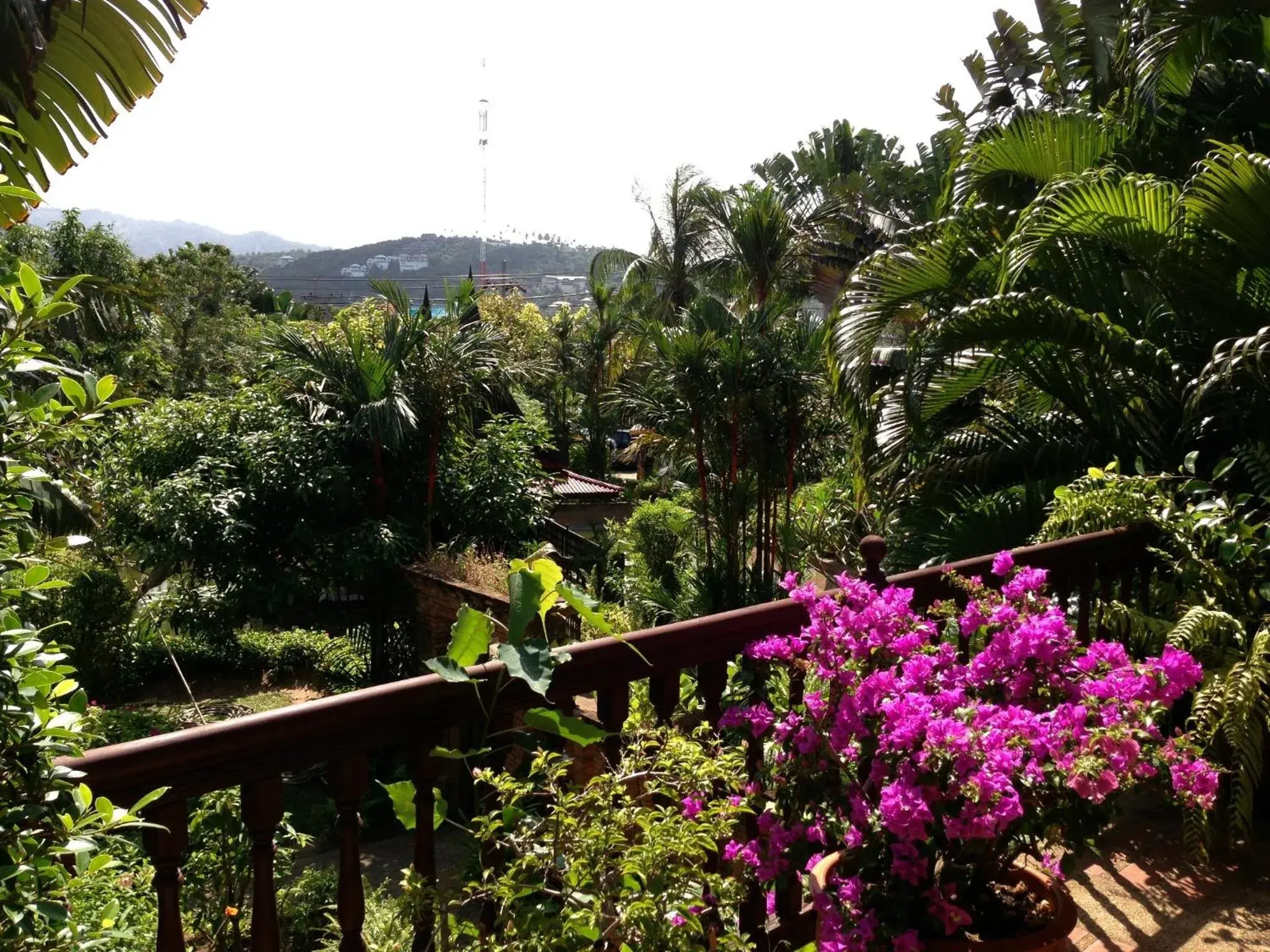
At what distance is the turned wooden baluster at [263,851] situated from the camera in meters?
1.41

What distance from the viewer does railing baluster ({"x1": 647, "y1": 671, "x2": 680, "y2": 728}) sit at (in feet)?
6.34

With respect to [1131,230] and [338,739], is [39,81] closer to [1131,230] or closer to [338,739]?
[338,739]

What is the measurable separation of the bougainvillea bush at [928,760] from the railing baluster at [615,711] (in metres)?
0.21

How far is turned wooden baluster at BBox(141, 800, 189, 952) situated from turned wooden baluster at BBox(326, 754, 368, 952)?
225 millimetres

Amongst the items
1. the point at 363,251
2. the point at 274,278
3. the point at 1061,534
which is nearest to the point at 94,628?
the point at 1061,534

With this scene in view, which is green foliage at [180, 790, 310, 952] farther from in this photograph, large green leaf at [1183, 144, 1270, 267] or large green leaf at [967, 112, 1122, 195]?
large green leaf at [967, 112, 1122, 195]

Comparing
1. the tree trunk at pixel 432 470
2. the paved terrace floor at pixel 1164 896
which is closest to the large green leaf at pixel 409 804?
the paved terrace floor at pixel 1164 896

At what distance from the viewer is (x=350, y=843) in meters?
1.55

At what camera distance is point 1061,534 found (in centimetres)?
375

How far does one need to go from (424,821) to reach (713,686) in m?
0.69

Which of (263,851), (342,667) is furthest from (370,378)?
(263,851)

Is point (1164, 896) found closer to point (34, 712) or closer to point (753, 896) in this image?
point (753, 896)

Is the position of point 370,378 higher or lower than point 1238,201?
lower

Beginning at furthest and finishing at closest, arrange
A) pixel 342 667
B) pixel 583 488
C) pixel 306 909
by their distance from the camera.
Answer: pixel 583 488 → pixel 342 667 → pixel 306 909
